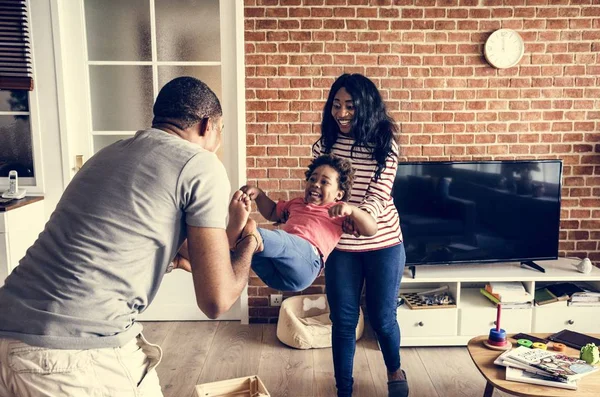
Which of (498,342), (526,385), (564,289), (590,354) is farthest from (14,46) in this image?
(564,289)

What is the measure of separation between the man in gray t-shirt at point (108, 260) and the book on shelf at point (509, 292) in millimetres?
2149

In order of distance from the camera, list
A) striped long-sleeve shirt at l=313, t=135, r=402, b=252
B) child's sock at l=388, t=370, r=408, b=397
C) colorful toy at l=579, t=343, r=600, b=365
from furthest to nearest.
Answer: child's sock at l=388, t=370, r=408, b=397 → striped long-sleeve shirt at l=313, t=135, r=402, b=252 → colorful toy at l=579, t=343, r=600, b=365

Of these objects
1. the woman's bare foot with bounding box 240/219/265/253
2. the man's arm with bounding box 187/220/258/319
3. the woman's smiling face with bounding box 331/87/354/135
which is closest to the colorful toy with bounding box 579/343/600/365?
the woman's smiling face with bounding box 331/87/354/135

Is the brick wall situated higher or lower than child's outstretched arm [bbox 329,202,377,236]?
higher

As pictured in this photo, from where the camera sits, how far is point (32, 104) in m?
3.10

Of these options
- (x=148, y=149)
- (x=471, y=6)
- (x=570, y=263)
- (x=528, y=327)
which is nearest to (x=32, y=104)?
(x=148, y=149)

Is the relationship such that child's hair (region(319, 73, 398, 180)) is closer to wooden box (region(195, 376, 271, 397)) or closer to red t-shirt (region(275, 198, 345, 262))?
red t-shirt (region(275, 198, 345, 262))

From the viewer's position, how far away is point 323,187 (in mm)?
1985

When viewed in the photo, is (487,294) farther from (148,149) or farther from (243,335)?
(148,149)

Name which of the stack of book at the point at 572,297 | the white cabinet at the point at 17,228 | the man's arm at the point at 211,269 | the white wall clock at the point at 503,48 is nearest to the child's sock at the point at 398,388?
the stack of book at the point at 572,297

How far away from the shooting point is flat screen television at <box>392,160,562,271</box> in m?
2.97

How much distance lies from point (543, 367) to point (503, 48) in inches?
75.5

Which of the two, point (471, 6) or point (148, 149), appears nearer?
point (148, 149)

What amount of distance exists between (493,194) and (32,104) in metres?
2.75
